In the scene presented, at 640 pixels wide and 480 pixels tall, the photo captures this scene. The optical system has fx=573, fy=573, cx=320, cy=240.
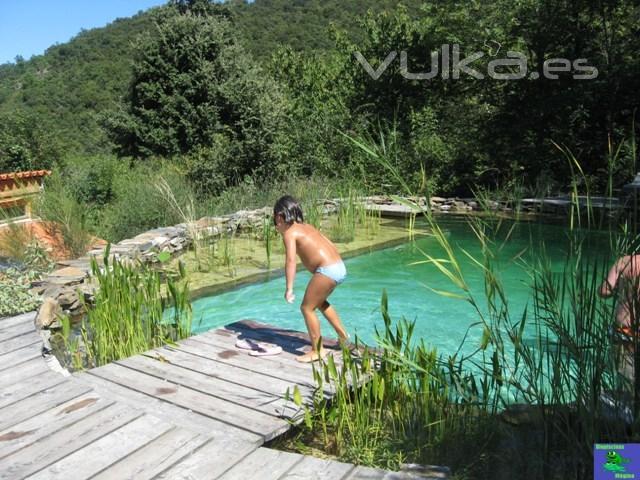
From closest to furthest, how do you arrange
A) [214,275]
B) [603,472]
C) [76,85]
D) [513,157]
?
[603,472], [214,275], [513,157], [76,85]

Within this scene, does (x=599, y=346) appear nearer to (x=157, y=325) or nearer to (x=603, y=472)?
(x=603, y=472)

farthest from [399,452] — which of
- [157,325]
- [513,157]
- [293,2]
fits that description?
[293,2]

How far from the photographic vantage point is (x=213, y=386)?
11.1ft

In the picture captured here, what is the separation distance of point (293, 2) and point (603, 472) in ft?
112

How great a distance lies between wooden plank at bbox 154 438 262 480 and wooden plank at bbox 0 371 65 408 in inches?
49.0

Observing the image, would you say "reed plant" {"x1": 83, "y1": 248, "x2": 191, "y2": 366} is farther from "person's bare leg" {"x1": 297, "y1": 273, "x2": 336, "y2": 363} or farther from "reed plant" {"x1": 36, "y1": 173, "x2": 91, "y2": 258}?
"reed plant" {"x1": 36, "y1": 173, "x2": 91, "y2": 258}

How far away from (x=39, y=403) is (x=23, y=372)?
1.80 ft

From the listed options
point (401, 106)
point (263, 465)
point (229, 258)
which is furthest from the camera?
point (401, 106)

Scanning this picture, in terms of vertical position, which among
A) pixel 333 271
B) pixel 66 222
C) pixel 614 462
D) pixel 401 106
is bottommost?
pixel 614 462

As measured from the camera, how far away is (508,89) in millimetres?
14117

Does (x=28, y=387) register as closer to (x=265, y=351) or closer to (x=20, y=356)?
(x=20, y=356)

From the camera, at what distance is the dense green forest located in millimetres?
12445

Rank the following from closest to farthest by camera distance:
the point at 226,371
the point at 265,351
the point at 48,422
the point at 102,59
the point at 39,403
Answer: the point at 48,422, the point at 39,403, the point at 226,371, the point at 265,351, the point at 102,59

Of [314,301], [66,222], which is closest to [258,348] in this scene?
[314,301]
